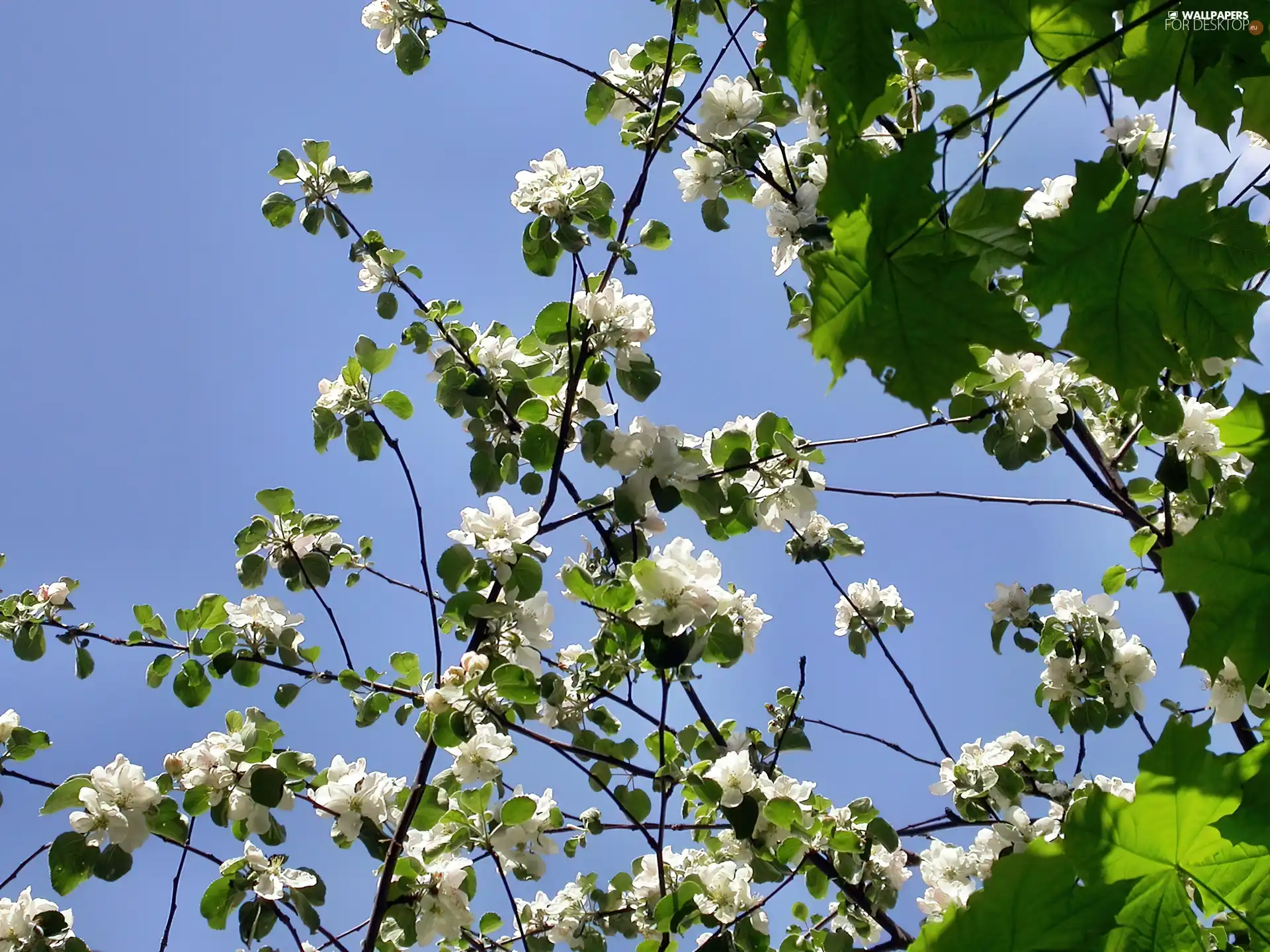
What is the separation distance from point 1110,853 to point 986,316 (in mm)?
798

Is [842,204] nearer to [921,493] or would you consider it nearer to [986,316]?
[986,316]

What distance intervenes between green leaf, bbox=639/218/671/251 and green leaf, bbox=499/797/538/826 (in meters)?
1.44

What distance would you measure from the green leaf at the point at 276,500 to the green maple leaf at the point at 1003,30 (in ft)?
5.66

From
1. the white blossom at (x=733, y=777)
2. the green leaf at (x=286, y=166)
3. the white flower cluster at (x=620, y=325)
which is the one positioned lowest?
the white blossom at (x=733, y=777)

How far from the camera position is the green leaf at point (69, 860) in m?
1.88

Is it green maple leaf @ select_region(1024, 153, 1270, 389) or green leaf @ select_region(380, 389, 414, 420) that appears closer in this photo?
green maple leaf @ select_region(1024, 153, 1270, 389)

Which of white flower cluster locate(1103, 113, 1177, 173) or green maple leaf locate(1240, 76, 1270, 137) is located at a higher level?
white flower cluster locate(1103, 113, 1177, 173)

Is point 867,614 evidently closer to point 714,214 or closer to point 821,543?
point 821,543

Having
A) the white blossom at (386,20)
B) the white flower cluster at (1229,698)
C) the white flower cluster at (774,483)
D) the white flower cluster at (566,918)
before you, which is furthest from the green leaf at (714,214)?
the white flower cluster at (566,918)

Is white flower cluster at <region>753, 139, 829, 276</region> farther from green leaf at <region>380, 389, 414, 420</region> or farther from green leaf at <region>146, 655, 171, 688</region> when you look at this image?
green leaf at <region>146, 655, 171, 688</region>

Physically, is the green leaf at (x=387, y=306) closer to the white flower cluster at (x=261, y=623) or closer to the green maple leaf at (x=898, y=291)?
the white flower cluster at (x=261, y=623)

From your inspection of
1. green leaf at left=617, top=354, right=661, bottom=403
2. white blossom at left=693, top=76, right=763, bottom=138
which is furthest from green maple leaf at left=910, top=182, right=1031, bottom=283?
white blossom at left=693, top=76, right=763, bottom=138

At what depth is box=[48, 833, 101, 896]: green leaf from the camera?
6.17 ft

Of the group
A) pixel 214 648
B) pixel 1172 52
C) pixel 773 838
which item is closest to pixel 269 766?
pixel 214 648
